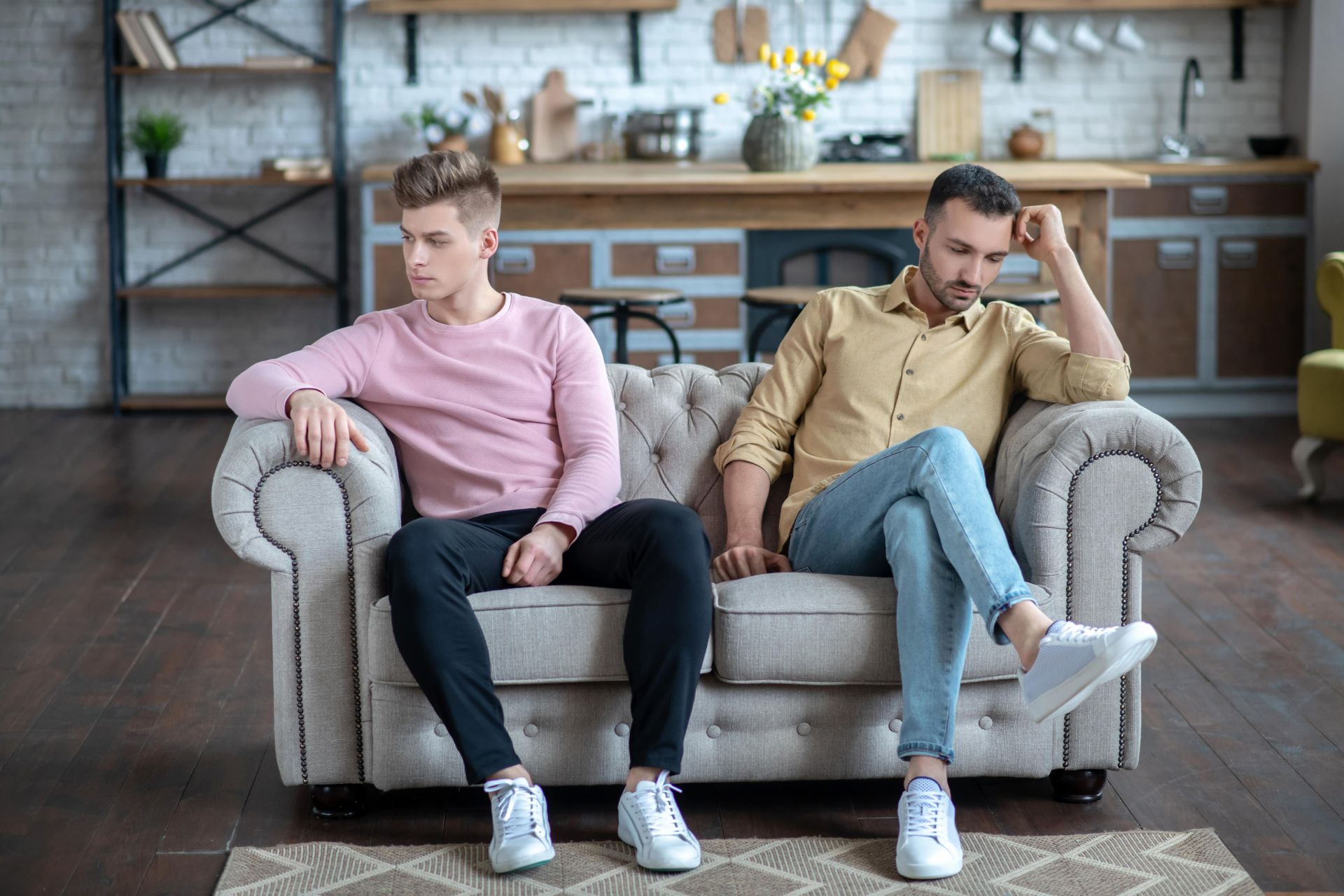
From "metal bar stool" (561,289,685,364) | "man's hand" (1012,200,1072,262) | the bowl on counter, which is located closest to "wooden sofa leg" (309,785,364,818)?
"man's hand" (1012,200,1072,262)

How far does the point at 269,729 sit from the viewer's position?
2635 mm

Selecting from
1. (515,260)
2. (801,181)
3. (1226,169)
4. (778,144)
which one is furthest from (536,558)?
(1226,169)

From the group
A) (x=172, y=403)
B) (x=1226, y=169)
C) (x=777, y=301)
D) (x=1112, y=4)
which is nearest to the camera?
(x=777, y=301)

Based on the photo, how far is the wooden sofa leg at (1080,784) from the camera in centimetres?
228

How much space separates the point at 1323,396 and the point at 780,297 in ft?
5.39

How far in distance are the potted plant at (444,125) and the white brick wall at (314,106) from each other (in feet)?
0.59

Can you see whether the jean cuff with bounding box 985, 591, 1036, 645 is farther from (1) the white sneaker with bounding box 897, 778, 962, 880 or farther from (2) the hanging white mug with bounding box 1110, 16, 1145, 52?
(2) the hanging white mug with bounding box 1110, 16, 1145, 52

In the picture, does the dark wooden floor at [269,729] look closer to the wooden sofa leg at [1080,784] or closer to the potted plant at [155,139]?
the wooden sofa leg at [1080,784]

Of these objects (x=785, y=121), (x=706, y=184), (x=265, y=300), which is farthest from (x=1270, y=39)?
(x=265, y=300)

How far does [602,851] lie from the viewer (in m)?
2.10

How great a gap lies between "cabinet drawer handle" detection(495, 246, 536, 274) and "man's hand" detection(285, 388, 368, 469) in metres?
2.98

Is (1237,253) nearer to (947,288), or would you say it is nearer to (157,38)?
(947,288)

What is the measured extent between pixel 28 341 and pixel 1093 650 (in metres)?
5.43

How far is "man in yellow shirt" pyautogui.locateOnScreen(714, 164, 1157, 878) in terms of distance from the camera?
79.5 inches
